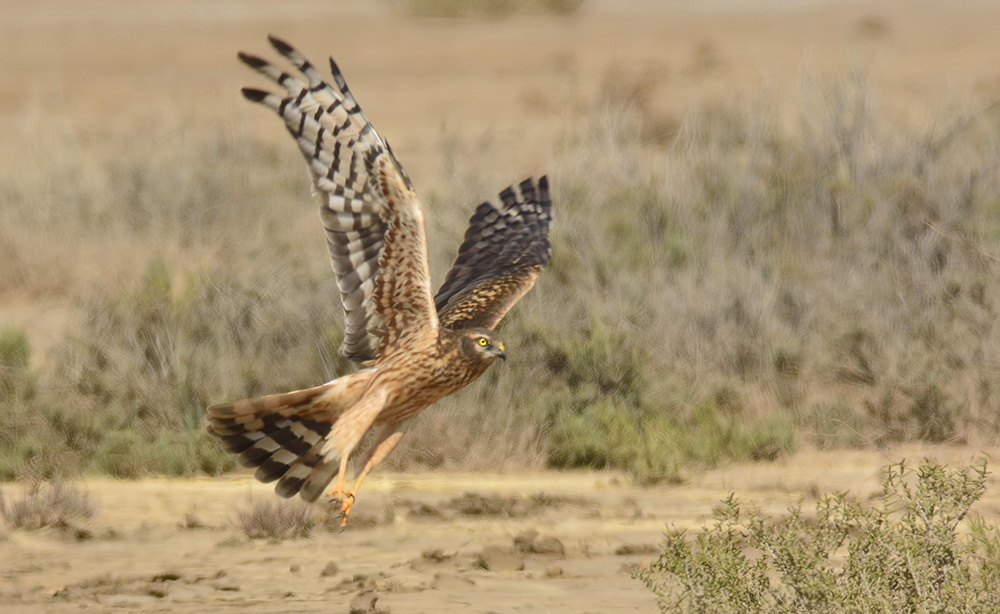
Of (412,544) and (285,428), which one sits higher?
(285,428)

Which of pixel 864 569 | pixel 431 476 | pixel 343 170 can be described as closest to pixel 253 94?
pixel 343 170

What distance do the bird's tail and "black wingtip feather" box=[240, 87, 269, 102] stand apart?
1.38 meters

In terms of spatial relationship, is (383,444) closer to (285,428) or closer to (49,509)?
(285,428)

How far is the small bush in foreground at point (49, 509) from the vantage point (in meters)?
7.76

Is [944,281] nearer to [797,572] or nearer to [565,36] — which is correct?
[797,572]

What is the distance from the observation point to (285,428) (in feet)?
22.7

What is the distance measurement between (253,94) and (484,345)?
5.18 ft

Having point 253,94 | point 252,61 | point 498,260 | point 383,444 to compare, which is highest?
point 252,61

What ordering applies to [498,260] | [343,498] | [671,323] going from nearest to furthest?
[343,498]
[498,260]
[671,323]

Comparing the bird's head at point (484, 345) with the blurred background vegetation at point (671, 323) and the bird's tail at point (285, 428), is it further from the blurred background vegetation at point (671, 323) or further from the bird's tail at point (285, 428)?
Answer: the blurred background vegetation at point (671, 323)

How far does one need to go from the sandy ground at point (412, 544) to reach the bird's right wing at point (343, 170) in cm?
133

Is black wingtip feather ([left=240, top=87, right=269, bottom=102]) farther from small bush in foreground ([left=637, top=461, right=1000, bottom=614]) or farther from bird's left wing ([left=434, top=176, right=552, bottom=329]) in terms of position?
small bush in foreground ([left=637, top=461, right=1000, bottom=614])

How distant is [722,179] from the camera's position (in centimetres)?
1231

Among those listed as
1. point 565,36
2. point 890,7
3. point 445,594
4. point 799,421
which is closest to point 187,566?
point 445,594
